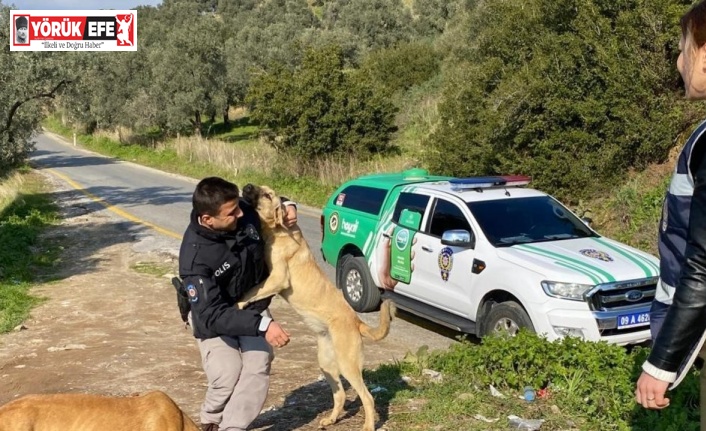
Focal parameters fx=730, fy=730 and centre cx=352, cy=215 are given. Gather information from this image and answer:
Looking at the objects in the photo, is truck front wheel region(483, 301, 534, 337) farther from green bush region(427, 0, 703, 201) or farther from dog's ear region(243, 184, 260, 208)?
green bush region(427, 0, 703, 201)

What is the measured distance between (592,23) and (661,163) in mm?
3073

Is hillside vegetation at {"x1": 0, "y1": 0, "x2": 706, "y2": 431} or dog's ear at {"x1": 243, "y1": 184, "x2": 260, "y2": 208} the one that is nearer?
dog's ear at {"x1": 243, "y1": 184, "x2": 260, "y2": 208}

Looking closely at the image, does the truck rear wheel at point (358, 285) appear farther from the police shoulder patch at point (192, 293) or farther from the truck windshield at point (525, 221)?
the police shoulder patch at point (192, 293)

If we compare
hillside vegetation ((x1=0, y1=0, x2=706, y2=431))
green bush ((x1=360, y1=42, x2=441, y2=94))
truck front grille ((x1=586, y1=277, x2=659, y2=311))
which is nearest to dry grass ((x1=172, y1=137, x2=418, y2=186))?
hillside vegetation ((x1=0, y1=0, x2=706, y2=431))

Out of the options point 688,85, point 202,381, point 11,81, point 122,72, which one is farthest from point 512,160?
point 122,72

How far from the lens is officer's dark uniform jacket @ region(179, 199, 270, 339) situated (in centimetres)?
407

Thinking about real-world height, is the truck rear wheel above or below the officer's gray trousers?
below

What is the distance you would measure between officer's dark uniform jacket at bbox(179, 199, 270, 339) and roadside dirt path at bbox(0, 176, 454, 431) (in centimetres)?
144

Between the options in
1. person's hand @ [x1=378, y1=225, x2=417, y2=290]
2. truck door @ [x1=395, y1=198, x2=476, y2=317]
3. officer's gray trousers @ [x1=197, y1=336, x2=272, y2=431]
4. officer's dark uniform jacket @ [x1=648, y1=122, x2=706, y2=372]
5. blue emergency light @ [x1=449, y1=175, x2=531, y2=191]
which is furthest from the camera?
person's hand @ [x1=378, y1=225, x2=417, y2=290]

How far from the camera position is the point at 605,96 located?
13977 mm

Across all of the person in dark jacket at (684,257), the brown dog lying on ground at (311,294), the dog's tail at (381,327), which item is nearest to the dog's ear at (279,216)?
the brown dog lying on ground at (311,294)

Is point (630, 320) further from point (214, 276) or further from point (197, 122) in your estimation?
point (197, 122)

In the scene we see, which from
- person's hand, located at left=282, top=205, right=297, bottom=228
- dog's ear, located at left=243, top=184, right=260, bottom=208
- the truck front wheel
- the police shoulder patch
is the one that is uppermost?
dog's ear, located at left=243, top=184, right=260, bottom=208

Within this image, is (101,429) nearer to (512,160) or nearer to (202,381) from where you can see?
(202,381)
